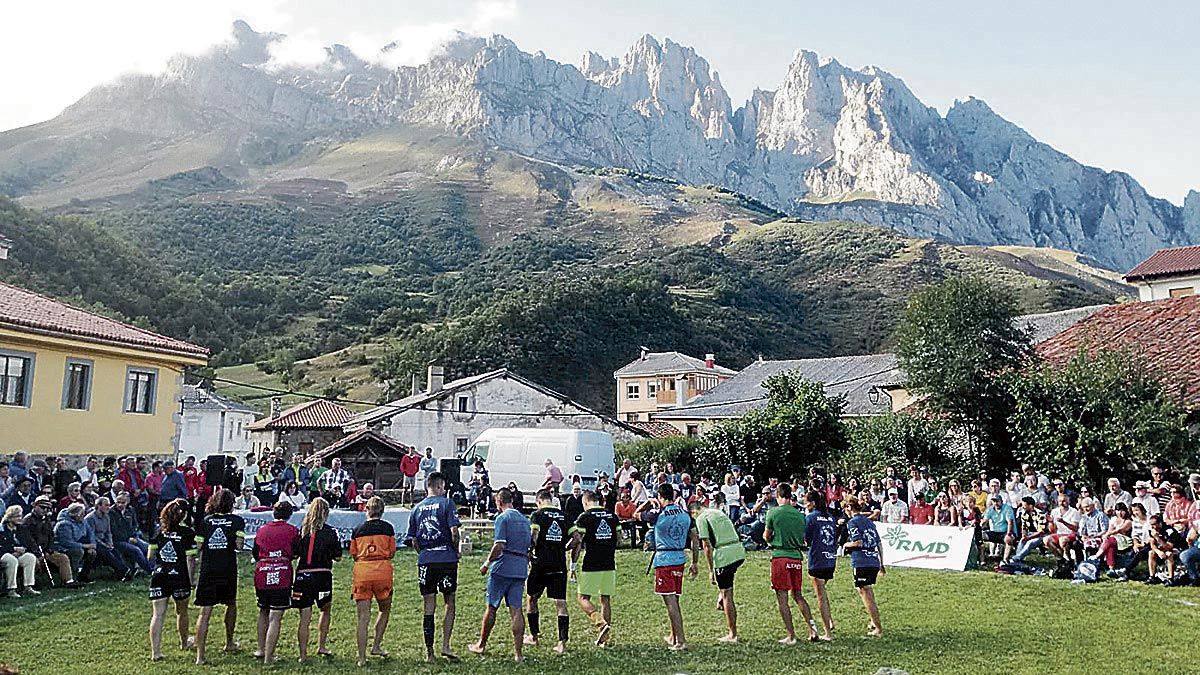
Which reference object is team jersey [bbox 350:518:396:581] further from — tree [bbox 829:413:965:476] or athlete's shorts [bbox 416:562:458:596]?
tree [bbox 829:413:965:476]

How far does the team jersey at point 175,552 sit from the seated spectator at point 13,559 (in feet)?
15.6

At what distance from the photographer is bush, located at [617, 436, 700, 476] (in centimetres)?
3291

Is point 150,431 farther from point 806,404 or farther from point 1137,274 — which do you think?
point 1137,274

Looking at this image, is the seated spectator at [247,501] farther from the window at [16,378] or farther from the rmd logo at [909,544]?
the rmd logo at [909,544]

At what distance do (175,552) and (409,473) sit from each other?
2117cm

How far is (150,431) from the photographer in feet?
82.5

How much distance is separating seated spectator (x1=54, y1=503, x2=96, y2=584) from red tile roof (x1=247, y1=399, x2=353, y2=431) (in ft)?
101

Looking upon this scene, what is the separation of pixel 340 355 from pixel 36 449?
187ft

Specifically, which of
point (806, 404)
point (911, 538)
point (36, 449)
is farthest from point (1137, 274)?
point (36, 449)

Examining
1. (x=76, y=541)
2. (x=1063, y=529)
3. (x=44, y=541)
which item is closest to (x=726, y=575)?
(x=1063, y=529)

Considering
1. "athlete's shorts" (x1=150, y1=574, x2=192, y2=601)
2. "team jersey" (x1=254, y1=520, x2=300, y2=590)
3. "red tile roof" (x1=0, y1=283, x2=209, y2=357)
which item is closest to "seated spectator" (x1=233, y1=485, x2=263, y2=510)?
"red tile roof" (x1=0, y1=283, x2=209, y2=357)

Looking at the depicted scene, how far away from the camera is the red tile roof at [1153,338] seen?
69.2 feet

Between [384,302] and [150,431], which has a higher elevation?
[384,302]

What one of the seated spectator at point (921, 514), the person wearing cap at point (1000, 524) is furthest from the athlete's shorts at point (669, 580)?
the seated spectator at point (921, 514)
